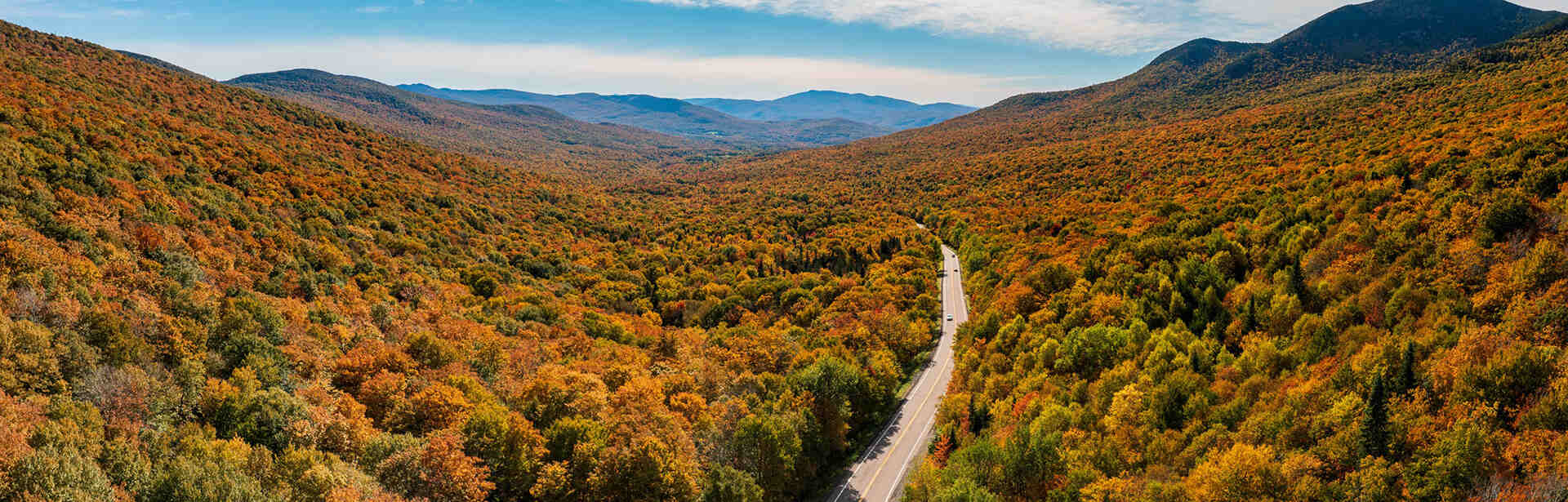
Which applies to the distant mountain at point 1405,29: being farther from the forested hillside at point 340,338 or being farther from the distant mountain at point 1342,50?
the forested hillside at point 340,338

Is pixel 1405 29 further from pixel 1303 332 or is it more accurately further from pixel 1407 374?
pixel 1407 374

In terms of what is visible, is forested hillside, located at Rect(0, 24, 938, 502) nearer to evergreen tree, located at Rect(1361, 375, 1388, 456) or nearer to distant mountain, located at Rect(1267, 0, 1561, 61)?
evergreen tree, located at Rect(1361, 375, 1388, 456)

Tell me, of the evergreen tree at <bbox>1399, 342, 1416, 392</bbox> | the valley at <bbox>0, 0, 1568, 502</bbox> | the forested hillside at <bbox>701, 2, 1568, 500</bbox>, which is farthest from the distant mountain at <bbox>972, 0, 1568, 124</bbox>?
the evergreen tree at <bbox>1399, 342, 1416, 392</bbox>

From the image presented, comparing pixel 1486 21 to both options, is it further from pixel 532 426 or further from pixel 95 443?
pixel 95 443

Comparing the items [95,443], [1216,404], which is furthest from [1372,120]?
[95,443]

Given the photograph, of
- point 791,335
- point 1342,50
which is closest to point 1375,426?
point 791,335

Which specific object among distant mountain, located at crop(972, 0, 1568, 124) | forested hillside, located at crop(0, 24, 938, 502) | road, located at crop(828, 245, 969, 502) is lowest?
road, located at crop(828, 245, 969, 502)

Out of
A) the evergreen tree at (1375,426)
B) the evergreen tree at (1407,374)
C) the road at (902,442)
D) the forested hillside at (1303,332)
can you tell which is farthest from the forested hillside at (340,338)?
the evergreen tree at (1407,374)
